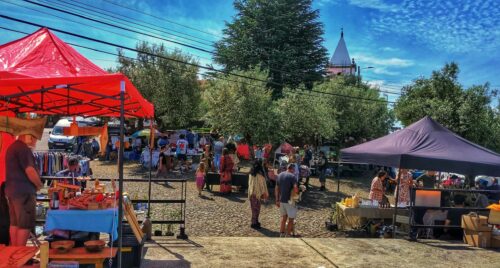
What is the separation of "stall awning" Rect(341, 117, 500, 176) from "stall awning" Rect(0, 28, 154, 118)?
540 centimetres

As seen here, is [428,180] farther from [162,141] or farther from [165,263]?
[162,141]

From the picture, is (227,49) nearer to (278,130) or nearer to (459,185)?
(278,130)

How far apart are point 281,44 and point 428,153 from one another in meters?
28.6

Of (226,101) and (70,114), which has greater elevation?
(226,101)

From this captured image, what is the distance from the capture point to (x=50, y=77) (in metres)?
5.33

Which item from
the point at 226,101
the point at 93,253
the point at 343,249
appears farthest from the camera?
the point at 226,101

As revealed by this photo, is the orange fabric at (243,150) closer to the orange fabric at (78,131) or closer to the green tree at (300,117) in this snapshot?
the green tree at (300,117)

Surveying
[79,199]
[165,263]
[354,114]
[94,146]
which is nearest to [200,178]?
[165,263]

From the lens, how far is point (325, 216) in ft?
41.9

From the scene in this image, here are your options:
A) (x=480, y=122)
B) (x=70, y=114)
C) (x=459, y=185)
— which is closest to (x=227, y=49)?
(x=480, y=122)

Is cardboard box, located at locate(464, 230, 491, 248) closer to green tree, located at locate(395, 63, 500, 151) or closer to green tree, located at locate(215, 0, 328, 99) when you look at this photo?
green tree, located at locate(395, 63, 500, 151)

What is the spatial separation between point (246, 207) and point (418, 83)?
1619 centimetres

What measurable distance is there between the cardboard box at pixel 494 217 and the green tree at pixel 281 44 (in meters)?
27.1

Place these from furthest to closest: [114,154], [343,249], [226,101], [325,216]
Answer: [114,154] < [226,101] < [325,216] < [343,249]
